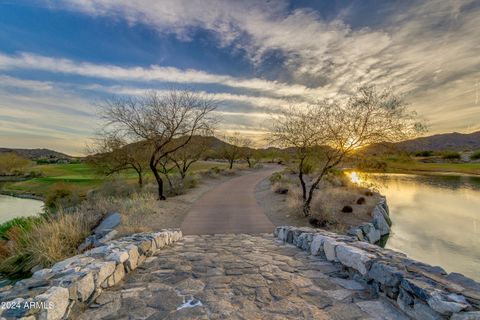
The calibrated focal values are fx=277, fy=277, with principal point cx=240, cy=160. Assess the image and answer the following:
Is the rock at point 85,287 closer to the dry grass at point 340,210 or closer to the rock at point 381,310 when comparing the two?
the rock at point 381,310

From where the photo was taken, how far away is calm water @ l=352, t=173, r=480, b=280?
31.6 ft

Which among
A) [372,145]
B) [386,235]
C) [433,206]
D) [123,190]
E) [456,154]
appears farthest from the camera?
[456,154]

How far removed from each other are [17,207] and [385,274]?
28.1 metres

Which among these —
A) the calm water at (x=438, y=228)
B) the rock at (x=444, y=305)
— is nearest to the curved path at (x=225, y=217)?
the calm water at (x=438, y=228)

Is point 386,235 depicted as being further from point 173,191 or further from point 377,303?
point 173,191

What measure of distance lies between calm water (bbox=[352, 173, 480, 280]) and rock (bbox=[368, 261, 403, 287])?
6704mm

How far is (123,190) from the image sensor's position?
67.4ft

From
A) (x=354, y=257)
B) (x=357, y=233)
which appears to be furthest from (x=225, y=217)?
(x=354, y=257)

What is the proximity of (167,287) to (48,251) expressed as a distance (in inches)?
206

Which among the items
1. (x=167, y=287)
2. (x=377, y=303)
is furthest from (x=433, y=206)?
(x=167, y=287)

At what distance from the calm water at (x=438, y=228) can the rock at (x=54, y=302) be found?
1025 centimetres

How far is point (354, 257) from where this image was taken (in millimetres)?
4422

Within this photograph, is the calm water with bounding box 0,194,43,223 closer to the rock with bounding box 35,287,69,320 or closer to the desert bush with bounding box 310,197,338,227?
the desert bush with bounding box 310,197,338,227

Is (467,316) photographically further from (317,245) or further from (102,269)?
(102,269)
